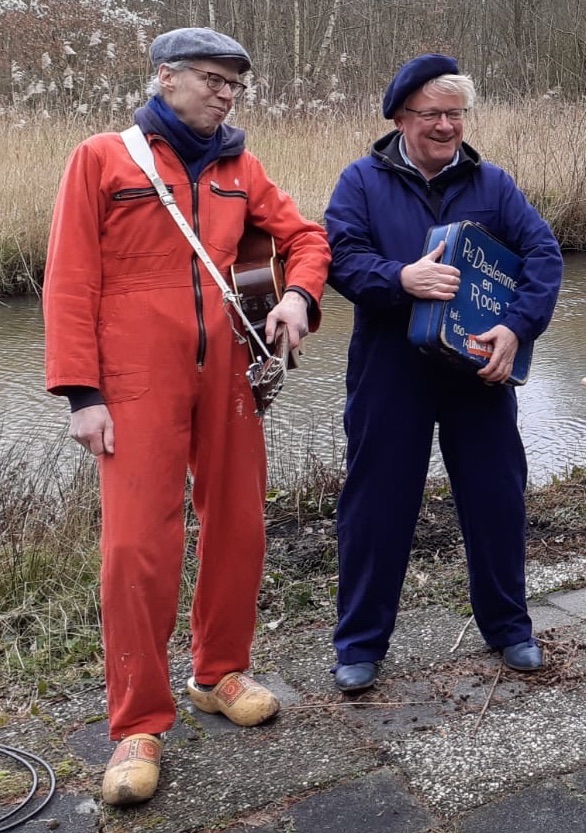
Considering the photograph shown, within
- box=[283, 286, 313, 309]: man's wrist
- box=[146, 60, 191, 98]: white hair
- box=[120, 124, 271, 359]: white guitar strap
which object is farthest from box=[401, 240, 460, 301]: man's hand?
box=[146, 60, 191, 98]: white hair

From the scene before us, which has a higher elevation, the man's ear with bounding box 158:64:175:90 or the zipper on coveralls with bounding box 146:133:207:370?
the man's ear with bounding box 158:64:175:90

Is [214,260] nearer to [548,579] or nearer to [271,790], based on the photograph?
[271,790]

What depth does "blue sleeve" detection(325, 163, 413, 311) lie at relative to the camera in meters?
2.90

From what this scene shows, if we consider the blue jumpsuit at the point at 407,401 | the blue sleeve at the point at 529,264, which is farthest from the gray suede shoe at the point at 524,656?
the blue sleeve at the point at 529,264

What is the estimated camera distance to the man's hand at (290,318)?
273 centimetres

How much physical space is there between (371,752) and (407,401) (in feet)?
3.30

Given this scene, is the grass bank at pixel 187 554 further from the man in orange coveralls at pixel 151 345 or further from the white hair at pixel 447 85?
the white hair at pixel 447 85

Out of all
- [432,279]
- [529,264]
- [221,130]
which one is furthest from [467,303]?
[221,130]

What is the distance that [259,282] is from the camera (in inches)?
109

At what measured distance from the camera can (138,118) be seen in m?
2.70

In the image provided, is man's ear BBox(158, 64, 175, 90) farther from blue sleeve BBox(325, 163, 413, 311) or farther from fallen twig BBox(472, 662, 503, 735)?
fallen twig BBox(472, 662, 503, 735)

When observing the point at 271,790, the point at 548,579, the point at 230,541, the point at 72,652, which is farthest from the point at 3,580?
the point at 548,579

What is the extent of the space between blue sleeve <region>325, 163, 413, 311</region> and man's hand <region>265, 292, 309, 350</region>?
0.77ft

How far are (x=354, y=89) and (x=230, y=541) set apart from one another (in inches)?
563
